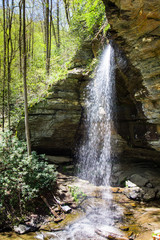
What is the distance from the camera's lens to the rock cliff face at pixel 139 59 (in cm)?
417

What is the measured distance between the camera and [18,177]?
16.8ft

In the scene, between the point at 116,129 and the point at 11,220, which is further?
the point at 116,129

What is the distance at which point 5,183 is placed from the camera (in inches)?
187

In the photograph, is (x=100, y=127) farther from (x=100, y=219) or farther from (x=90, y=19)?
(x=90, y=19)

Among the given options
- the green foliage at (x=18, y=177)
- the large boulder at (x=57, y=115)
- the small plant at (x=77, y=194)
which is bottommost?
the small plant at (x=77, y=194)

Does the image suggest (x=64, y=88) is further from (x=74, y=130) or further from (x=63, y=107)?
(x=74, y=130)

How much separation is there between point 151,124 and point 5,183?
484 centimetres

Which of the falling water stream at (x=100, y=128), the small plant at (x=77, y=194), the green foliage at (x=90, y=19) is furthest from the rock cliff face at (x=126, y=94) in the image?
the small plant at (x=77, y=194)

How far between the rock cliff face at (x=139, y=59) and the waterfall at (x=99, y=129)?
0.83 m

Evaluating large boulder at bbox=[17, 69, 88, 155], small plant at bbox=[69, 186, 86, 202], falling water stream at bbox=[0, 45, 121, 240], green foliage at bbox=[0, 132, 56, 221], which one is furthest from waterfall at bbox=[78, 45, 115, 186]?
green foliage at bbox=[0, 132, 56, 221]

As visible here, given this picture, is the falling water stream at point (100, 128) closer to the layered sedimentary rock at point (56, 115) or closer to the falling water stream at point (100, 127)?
the falling water stream at point (100, 127)

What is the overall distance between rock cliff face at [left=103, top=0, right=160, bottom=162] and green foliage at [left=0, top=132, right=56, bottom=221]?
3.66 metres

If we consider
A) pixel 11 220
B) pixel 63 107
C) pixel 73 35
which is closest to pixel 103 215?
pixel 11 220

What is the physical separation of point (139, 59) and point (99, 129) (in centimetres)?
349
